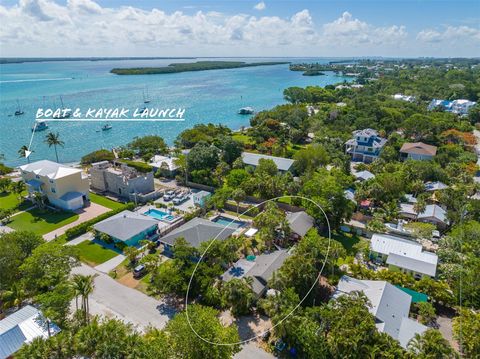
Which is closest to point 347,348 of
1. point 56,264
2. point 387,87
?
point 56,264

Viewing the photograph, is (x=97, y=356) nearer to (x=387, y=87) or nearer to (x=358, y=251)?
(x=358, y=251)

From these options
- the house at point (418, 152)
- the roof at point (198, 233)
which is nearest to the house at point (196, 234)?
the roof at point (198, 233)

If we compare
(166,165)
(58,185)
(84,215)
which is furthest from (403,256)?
(58,185)

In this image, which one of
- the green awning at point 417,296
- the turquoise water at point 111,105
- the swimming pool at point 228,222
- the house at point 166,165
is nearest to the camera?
the green awning at point 417,296

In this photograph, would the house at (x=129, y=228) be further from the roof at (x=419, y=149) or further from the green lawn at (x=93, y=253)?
the roof at (x=419, y=149)

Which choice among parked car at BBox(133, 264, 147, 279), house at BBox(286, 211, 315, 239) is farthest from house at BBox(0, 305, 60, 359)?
house at BBox(286, 211, 315, 239)

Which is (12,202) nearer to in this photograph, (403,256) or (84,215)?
(84,215)
